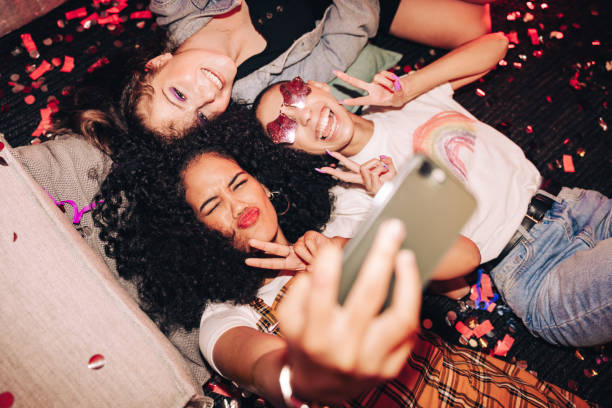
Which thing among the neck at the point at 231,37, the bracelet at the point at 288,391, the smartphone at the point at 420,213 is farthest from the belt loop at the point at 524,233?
the neck at the point at 231,37

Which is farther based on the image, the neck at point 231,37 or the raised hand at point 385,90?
the neck at point 231,37

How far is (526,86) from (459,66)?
33.2 inches

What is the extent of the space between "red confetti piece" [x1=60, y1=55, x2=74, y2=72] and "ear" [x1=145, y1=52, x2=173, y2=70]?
2.57 feet

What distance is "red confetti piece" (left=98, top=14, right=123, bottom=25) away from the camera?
97.6 inches

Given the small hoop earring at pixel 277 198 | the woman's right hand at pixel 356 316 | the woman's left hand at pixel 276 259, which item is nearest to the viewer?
the woman's right hand at pixel 356 316

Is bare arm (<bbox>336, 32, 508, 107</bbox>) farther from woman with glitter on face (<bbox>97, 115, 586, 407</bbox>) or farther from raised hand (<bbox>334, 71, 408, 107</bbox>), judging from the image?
woman with glitter on face (<bbox>97, 115, 586, 407</bbox>)

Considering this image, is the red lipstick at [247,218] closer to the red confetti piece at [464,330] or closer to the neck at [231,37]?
the neck at [231,37]

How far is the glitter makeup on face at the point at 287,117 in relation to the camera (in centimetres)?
183

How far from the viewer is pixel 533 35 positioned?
2.61m

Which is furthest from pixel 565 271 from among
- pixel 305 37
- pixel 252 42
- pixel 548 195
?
pixel 252 42

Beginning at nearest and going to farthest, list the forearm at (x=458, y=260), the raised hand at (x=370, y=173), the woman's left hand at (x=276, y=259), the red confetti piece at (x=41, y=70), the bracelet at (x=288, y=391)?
the bracelet at (x=288, y=391)
the woman's left hand at (x=276, y=259)
the forearm at (x=458, y=260)
the raised hand at (x=370, y=173)
the red confetti piece at (x=41, y=70)

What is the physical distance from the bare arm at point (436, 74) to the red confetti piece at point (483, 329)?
1.50 m

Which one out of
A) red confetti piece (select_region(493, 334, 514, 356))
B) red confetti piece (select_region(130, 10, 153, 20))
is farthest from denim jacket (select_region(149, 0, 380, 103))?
red confetti piece (select_region(493, 334, 514, 356))

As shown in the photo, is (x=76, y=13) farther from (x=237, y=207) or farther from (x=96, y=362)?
(x=96, y=362)
